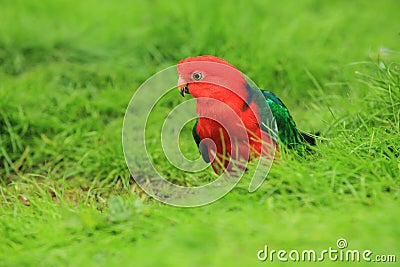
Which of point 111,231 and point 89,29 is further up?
point 89,29

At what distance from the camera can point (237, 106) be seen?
273 cm

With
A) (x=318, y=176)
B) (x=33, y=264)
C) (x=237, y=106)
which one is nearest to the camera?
(x=33, y=264)

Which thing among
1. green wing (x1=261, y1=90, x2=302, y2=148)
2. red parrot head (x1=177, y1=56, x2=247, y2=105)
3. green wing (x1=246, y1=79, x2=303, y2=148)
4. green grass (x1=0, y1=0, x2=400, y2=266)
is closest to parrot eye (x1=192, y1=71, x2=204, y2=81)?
red parrot head (x1=177, y1=56, x2=247, y2=105)

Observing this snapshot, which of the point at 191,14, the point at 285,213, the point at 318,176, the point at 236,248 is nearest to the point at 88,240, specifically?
the point at 236,248

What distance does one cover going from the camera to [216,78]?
276cm

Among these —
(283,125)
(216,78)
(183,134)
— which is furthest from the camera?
(183,134)

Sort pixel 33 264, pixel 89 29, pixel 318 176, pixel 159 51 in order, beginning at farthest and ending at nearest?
pixel 89 29 → pixel 159 51 → pixel 318 176 → pixel 33 264

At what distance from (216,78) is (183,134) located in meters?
1.06

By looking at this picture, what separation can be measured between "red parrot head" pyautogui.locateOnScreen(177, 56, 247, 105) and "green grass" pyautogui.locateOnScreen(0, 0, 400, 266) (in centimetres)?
42

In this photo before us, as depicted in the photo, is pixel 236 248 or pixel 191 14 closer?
pixel 236 248

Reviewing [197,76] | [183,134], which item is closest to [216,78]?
[197,76]

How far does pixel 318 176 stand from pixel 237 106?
0.52m

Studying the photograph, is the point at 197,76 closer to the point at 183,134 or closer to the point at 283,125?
the point at 283,125

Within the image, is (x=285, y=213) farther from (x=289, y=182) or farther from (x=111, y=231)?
(x=111, y=231)
